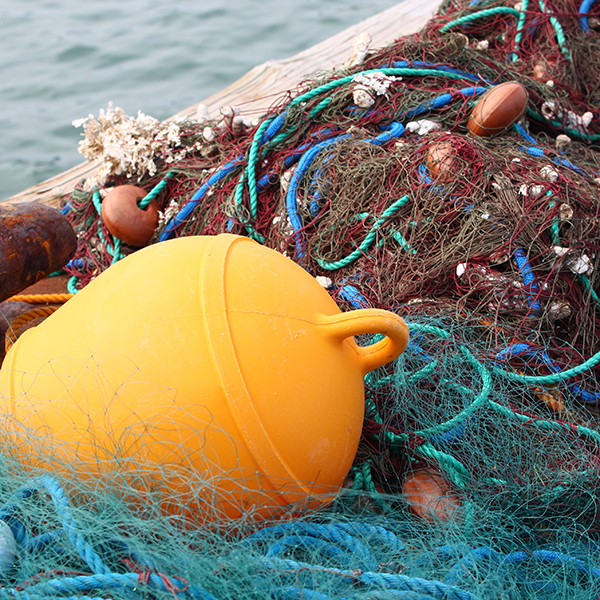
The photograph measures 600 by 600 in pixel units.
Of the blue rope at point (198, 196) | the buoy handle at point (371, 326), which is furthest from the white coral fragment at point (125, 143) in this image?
the buoy handle at point (371, 326)

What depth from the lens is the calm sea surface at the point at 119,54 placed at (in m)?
6.50

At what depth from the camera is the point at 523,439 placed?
1.99 metres

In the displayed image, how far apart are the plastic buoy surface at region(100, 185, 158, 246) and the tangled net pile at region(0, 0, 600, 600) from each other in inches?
3.3

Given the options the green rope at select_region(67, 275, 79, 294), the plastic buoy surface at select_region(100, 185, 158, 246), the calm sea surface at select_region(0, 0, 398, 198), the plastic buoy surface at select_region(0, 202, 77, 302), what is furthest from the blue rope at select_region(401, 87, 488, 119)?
the calm sea surface at select_region(0, 0, 398, 198)

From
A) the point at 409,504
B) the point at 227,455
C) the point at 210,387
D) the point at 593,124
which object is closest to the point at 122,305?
the point at 210,387

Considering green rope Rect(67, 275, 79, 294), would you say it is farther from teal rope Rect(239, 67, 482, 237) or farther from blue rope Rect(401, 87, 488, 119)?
blue rope Rect(401, 87, 488, 119)

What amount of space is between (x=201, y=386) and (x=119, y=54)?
312 inches

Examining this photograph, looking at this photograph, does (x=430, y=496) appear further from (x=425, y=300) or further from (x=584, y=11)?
(x=584, y=11)

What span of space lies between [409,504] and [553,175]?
66.4 inches

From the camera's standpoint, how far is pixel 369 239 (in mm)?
2484

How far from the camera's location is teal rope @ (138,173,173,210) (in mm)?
3086

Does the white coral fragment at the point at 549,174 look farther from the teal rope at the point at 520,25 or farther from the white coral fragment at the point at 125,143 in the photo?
the white coral fragment at the point at 125,143

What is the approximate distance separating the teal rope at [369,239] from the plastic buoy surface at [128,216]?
1108 millimetres

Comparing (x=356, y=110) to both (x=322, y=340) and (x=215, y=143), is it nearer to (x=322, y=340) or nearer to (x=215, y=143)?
(x=215, y=143)
